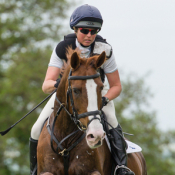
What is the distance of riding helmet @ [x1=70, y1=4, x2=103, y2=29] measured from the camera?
590 cm

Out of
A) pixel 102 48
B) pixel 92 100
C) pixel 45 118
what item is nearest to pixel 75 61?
pixel 92 100

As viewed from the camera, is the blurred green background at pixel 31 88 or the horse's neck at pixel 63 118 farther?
the blurred green background at pixel 31 88

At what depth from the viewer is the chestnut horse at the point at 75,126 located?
471cm

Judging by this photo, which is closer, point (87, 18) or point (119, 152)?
point (87, 18)

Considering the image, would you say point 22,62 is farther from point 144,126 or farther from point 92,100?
point 92,100

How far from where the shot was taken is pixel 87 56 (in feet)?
18.9

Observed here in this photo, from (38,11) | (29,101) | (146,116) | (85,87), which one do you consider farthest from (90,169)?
(146,116)

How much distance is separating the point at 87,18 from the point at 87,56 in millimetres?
633

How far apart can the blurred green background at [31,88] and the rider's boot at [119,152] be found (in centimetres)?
1774

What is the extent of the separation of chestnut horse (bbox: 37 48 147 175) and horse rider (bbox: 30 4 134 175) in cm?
32

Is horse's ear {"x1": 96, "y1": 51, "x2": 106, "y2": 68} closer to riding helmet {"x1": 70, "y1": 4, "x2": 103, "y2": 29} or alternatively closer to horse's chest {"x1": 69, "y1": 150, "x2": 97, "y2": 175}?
riding helmet {"x1": 70, "y1": 4, "x2": 103, "y2": 29}

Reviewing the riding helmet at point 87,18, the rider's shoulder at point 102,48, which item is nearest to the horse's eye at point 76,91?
the rider's shoulder at point 102,48

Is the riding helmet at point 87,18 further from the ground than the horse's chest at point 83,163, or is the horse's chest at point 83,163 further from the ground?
the riding helmet at point 87,18

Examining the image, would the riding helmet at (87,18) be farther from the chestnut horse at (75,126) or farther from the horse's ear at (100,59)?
the horse's ear at (100,59)
